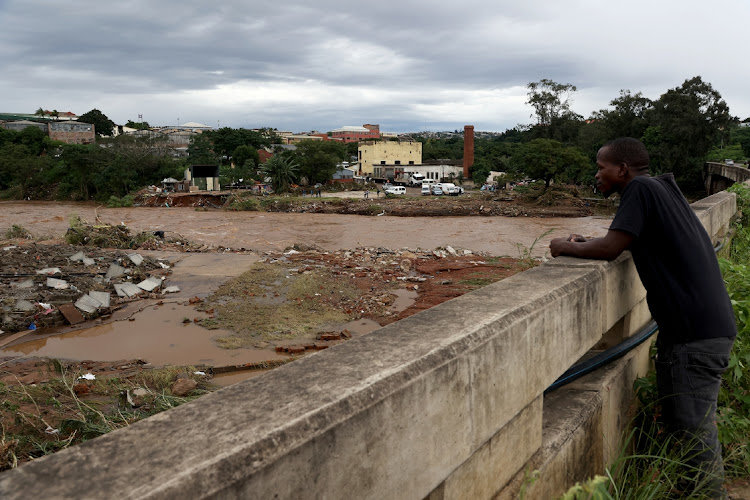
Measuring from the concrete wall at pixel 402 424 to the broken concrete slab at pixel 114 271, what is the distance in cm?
1149

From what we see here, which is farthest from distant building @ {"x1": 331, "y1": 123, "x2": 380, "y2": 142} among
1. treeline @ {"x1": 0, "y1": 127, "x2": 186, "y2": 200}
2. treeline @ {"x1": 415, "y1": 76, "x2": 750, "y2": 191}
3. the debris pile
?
the debris pile

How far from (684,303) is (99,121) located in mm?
107546

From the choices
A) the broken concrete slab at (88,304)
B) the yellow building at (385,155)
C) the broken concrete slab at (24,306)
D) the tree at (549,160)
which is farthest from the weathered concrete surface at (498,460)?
the yellow building at (385,155)

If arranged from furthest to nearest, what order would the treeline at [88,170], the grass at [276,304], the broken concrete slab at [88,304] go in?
the treeline at [88,170] → the broken concrete slab at [88,304] → the grass at [276,304]

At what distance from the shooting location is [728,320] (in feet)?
8.11

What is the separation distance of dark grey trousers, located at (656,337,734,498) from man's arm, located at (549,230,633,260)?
0.49 metres

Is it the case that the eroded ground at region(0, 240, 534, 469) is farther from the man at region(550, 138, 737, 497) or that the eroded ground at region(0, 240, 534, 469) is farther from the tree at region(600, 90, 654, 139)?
the tree at region(600, 90, 654, 139)

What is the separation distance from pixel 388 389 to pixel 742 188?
11.0 metres

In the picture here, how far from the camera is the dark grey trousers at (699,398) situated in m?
2.49

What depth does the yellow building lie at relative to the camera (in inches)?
2800

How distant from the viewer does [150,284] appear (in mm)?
11602

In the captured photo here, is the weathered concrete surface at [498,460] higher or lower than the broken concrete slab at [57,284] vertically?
higher

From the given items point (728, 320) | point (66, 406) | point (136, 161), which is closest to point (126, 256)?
point (66, 406)

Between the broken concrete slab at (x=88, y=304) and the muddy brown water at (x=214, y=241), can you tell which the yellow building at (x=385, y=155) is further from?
the broken concrete slab at (x=88, y=304)
